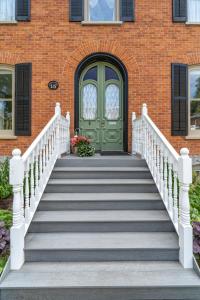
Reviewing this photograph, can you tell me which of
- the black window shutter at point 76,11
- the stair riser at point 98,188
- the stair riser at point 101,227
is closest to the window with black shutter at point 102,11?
the black window shutter at point 76,11

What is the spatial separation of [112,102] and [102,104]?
1.00 ft

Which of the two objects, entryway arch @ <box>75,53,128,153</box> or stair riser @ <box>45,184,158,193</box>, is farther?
entryway arch @ <box>75,53,128,153</box>

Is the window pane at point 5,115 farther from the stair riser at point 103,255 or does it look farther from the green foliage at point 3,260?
the stair riser at point 103,255

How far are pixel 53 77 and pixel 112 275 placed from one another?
19.0 ft

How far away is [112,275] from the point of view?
3146mm

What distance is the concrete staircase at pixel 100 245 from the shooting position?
296 cm

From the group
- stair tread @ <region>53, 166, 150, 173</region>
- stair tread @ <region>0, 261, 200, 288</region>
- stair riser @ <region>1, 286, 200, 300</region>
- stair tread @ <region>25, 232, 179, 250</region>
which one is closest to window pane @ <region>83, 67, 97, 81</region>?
stair tread @ <region>53, 166, 150, 173</region>

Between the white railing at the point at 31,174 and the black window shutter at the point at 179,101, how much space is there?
3.08 metres

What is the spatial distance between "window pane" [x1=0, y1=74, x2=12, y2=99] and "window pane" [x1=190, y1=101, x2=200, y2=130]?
5.27 metres

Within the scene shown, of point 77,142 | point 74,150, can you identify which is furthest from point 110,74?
point 74,150

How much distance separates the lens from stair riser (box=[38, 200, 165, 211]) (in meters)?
4.47

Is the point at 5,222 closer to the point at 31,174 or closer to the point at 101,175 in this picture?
the point at 31,174

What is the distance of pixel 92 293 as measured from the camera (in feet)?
9.69

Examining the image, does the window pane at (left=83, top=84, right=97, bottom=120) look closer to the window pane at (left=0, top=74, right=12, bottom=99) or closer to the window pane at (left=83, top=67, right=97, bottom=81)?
the window pane at (left=83, top=67, right=97, bottom=81)
